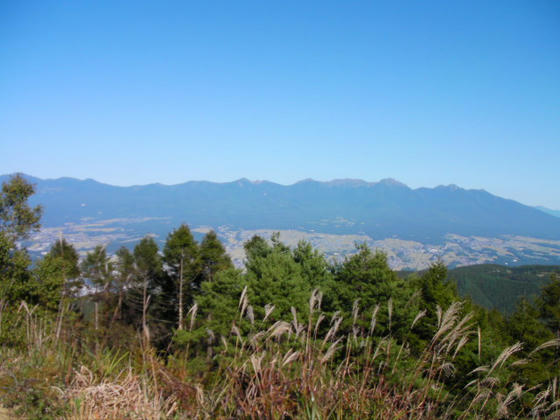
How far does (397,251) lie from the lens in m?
132

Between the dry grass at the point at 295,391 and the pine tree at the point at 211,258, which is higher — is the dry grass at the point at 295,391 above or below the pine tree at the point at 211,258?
above

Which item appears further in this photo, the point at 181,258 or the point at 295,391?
the point at 181,258

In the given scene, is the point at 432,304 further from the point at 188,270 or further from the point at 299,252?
the point at 188,270

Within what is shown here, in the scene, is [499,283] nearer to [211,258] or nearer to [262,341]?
[211,258]

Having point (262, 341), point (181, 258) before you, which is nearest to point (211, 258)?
point (181, 258)

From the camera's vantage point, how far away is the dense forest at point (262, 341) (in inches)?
103

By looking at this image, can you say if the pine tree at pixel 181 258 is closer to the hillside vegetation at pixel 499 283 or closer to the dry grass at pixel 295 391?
the dry grass at pixel 295 391

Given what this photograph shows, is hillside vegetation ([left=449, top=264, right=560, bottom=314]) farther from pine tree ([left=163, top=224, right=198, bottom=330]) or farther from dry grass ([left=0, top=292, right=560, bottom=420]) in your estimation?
dry grass ([left=0, top=292, right=560, bottom=420])

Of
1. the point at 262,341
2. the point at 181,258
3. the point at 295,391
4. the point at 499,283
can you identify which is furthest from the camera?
the point at 499,283

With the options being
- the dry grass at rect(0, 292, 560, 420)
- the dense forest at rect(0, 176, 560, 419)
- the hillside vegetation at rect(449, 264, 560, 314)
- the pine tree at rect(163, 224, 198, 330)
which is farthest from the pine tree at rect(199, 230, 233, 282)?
the hillside vegetation at rect(449, 264, 560, 314)

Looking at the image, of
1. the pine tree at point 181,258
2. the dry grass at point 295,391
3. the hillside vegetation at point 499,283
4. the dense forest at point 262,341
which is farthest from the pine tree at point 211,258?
the hillside vegetation at point 499,283

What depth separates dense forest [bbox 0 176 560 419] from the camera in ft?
8.58

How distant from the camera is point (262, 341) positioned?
3.66 meters

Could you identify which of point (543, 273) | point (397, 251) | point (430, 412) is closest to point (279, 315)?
point (430, 412)
